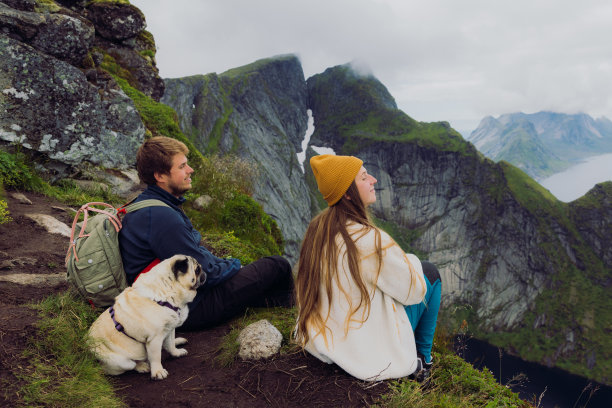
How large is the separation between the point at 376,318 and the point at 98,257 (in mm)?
3190

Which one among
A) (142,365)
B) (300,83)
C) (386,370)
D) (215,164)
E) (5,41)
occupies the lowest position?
(142,365)

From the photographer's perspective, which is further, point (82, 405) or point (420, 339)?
point (420, 339)

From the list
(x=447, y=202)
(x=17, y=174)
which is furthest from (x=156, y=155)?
(x=447, y=202)

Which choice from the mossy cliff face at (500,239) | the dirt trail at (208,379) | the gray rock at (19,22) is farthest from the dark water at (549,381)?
the gray rock at (19,22)

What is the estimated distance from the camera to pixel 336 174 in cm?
357

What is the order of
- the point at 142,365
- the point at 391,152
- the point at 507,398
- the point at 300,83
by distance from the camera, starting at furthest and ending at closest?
the point at 300,83
the point at 391,152
the point at 507,398
the point at 142,365

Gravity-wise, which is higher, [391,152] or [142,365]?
[391,152]

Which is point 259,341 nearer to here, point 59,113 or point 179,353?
point 179,353

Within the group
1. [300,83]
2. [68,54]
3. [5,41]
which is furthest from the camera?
[300,83]

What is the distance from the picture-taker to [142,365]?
3732mm

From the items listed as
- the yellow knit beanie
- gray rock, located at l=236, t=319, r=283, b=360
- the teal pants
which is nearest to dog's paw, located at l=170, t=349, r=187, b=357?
gray rock, located at l=236, t=319, r=283, b=360

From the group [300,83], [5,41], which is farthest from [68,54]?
[300,83]

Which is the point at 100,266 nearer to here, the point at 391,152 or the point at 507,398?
the point at 507,398

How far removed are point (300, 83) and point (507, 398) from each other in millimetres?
182329
